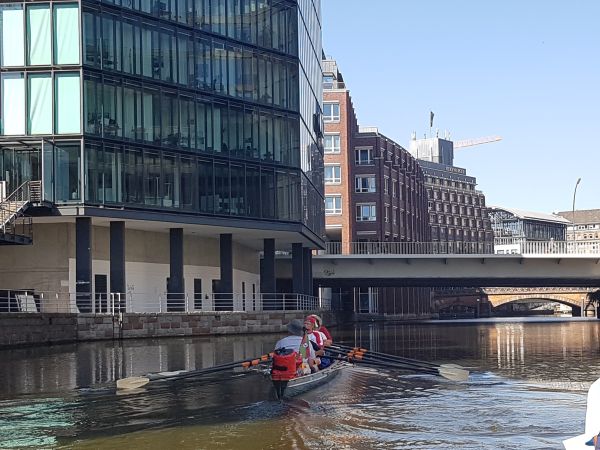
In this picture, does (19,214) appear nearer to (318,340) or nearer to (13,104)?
(13,104)

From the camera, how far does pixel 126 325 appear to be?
5125 centimetres

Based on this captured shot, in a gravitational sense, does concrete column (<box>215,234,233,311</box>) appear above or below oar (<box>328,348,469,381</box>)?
above

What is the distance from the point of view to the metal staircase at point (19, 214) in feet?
160

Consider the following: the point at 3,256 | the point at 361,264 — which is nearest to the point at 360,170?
the point at 361,264

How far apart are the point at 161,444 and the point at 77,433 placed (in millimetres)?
2080

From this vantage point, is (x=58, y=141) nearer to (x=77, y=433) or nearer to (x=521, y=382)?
(x=521, y=382)

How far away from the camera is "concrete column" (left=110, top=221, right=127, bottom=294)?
5500cm

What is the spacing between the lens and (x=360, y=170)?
395 feet

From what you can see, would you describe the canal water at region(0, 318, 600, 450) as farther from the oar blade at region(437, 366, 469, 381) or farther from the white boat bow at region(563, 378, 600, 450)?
the white boat bow at region(563, 378, 600, 450)

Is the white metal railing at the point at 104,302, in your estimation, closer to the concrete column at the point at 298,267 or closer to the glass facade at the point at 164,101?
the concrete column at the point at 298,267

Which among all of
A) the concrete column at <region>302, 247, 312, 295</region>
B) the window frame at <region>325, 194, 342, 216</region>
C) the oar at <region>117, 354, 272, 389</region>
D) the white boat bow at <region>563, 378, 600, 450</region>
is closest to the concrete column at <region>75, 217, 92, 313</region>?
the concrete column at <region>302, 247, 312, 295</region>

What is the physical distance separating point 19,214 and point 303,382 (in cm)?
3099

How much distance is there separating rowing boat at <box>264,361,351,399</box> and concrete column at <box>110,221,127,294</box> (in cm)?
2962

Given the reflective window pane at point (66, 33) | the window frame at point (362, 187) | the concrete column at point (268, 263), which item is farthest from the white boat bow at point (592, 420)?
the window frame at point (362, 187)
